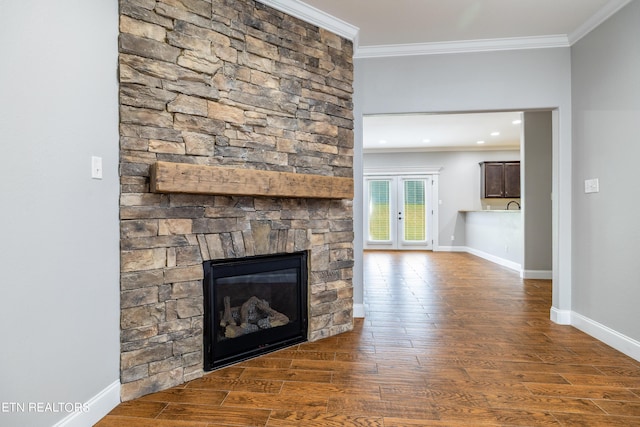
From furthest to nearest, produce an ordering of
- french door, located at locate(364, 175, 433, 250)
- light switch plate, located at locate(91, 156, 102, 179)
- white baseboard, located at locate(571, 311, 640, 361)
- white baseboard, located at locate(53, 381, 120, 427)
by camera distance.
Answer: french door, located at locate(364, 175, 433, 250), white baseboard, located at locate(571, 311, 640, 361), light switch plate, located at locate(91, 156, 102, 179), white baseboard, located at locate(53, 381, 120, 427)

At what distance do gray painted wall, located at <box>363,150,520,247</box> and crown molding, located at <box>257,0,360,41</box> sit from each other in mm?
6396

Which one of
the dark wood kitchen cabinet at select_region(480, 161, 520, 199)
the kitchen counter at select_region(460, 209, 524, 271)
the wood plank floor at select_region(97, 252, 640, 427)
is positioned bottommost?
the wood plank floor at select_region(97, 252, 640, 427)

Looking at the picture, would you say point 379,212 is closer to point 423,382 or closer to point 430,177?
point 430,177

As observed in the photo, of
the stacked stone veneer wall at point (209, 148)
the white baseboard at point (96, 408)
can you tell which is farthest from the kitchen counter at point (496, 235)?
the white baseboard at point (96, 408)

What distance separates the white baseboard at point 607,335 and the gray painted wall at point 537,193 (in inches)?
89.5

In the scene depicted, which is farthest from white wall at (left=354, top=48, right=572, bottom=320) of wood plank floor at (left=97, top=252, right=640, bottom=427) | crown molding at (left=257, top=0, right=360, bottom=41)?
wood plank floor at (left=97, top=252, right=640, bottom=427)

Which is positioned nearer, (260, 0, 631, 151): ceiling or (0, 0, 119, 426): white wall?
(0, 0, 119, 426): white wall

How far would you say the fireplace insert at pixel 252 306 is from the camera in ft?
7.48

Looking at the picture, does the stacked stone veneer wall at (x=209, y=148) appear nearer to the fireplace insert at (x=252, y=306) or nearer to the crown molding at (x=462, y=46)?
the fireplace insert at (x=252, y=306)

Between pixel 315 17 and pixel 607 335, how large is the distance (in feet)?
11.1

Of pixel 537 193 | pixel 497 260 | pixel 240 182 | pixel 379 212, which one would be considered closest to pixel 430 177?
pixel 379 212

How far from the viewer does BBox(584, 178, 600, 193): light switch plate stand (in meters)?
2.89

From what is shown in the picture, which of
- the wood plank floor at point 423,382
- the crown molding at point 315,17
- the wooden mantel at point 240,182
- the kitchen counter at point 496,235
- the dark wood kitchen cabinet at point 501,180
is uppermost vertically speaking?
the crown molding at point 315,17

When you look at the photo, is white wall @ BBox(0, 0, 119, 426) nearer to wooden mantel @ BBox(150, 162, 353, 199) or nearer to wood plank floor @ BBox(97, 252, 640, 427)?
wooden mantel @ BBox(150, 162, 353, 199)
